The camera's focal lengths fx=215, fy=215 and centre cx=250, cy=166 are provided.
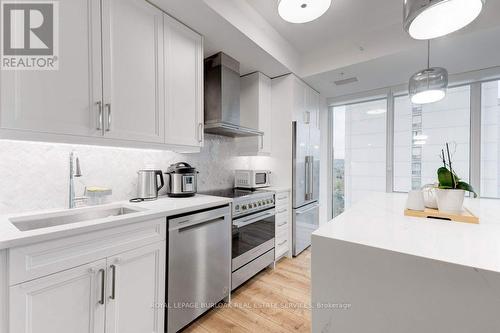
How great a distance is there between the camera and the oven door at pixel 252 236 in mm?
2037

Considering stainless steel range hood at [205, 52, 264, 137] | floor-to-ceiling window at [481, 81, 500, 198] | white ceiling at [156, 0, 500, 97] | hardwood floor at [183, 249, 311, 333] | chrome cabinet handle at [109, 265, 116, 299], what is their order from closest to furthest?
chrome cabinet handle at [109, 265, 116, 299] → hardwood floor at [183, 249, 311, 333] → white ceiling at [156, 0, 500, 97] → stainless steel range hood at [205, 52, 264, 137] → floor-to-ceiling window at [481, 81, 500, 198]

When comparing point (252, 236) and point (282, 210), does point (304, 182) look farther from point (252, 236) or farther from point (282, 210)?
point (252, 236)

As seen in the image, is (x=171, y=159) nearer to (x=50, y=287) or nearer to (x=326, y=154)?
(x=50, y=287)

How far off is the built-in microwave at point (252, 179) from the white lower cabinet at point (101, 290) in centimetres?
144

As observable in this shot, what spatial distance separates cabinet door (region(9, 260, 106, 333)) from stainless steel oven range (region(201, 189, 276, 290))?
1.08 metres

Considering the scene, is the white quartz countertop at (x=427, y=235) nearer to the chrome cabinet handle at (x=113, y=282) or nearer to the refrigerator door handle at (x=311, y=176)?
the chrome cabinet handle at (x=113, y=282)

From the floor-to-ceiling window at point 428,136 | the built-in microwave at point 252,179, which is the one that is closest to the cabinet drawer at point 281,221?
the built-in microwave at point 252,179

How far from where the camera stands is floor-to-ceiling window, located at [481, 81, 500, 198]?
2807 millimetres

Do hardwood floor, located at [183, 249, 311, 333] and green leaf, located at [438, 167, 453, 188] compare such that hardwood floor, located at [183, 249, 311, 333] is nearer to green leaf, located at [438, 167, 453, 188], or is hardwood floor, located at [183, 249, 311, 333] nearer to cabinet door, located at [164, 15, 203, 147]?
green leaf, located at [438, 167, 453, 188]

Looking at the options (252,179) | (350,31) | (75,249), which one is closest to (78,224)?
(75,249)

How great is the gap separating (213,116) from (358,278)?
1982 millimetres

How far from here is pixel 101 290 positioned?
1.14 m

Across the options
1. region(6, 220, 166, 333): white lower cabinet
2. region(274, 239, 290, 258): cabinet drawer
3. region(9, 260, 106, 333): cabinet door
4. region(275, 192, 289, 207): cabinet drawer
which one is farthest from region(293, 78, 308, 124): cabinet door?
region(9, 260, 106, 333): cabinet door

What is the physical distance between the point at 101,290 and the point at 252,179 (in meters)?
1.83
